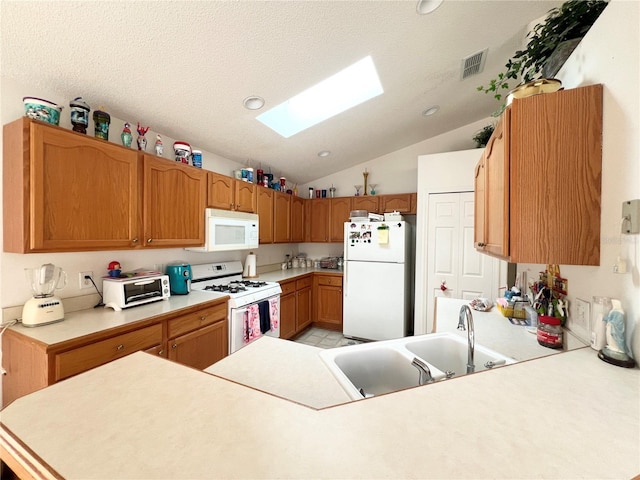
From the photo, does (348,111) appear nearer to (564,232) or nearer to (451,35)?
(451,35)

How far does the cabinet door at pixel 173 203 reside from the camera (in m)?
1.97

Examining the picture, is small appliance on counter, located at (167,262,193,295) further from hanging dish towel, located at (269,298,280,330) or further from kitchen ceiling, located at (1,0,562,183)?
kitchen ceiling, located at (1,0,562,183)

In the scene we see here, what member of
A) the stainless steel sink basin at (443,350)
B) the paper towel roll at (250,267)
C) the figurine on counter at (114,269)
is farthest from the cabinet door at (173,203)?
the stainless steel sink basin at (443,350)

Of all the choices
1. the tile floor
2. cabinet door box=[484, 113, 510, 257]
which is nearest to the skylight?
cabinet door box=[484, 113, 510, 257]

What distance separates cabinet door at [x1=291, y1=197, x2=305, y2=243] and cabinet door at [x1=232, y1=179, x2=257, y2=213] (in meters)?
0.90

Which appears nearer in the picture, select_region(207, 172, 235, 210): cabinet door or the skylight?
the skylight

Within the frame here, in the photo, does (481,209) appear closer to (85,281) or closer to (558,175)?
(558,175)

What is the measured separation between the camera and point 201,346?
6.68ft

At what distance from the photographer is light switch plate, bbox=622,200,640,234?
2.73 ft

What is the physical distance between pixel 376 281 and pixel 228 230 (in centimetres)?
192

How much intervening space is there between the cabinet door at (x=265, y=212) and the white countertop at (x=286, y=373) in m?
2.19

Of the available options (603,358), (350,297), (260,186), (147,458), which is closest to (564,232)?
(603,358)

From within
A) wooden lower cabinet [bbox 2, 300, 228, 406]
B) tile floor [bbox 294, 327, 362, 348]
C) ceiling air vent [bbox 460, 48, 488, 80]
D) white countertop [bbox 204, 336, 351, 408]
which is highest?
ceiling air vent [bbox 460, 48, 488, 80]

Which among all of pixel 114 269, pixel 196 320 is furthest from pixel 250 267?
pixel 114 269
